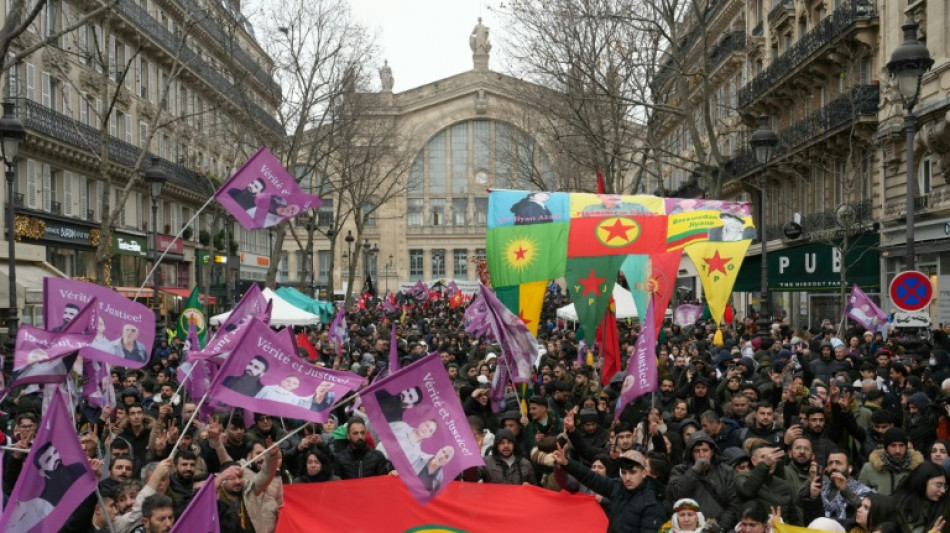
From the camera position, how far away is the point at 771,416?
8.99 meters

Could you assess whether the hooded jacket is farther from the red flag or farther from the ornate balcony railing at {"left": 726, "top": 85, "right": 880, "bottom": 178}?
the ornate balcony railing at {"left": 726, "top": 85, "right": 880, "bottom": 178}

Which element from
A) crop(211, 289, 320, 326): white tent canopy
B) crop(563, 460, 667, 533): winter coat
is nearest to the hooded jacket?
crop(563, 460, 667, 533): winter coat

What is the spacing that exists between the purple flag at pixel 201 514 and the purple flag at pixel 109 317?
14.4ft

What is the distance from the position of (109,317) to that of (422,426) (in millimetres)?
4688

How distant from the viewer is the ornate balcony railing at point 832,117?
27312 mm

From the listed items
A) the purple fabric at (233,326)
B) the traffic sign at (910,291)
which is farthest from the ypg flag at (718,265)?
the purple fabric at (233,326)

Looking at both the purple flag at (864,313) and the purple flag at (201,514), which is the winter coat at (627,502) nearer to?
the purple flag at (201,514)

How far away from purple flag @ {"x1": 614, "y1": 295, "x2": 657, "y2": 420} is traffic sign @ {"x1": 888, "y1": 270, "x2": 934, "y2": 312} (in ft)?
11.9

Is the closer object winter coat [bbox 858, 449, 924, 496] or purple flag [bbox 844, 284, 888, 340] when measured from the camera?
winter coat [bbox 858, 449, 924, 496]

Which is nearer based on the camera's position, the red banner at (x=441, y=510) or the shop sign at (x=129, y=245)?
the red banner at (x=441, y=510)

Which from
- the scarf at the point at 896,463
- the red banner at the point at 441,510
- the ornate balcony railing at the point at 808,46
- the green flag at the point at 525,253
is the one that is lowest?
the red banner at the point at 441,510

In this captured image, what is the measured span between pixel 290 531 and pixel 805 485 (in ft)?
11.7

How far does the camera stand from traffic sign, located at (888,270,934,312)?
12016 millimetres

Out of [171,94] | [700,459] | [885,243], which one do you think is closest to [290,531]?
[700,459]
